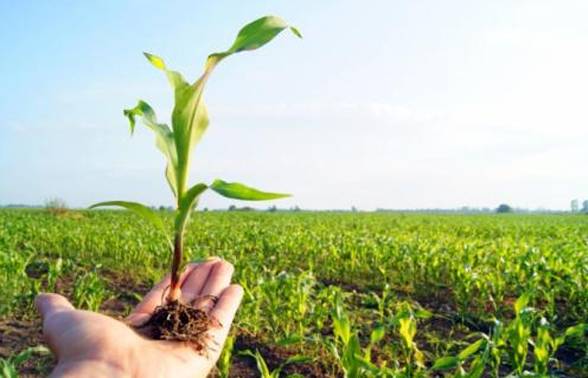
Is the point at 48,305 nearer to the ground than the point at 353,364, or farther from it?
farther from it

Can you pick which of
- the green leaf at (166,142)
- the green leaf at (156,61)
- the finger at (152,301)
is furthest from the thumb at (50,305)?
the green leaf at (156,61)

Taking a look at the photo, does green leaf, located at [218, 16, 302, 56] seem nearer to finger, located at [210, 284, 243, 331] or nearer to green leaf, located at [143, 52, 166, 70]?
green leaf, located at [143, 52, 166, 70]

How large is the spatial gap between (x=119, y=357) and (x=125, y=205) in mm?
767

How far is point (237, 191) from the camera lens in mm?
2348

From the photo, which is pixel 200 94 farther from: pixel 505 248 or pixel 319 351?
pixel 505 248

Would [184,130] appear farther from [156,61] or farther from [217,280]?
[217,280]

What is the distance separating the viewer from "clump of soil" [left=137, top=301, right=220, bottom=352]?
249 centimetres

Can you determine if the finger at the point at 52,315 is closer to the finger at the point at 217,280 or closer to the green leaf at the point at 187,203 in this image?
the green leaf at the point at 187,203

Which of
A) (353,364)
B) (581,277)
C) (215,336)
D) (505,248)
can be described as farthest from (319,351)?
(505,248)

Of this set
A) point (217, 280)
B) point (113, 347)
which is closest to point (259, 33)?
point (217, 280)

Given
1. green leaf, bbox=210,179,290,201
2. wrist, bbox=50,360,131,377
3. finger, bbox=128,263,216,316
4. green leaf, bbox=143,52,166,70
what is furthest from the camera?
finger, bbox=128,263,216,316

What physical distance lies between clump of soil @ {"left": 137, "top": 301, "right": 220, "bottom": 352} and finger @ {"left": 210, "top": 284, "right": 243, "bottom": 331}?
5 cm

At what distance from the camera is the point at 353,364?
2.92 metres

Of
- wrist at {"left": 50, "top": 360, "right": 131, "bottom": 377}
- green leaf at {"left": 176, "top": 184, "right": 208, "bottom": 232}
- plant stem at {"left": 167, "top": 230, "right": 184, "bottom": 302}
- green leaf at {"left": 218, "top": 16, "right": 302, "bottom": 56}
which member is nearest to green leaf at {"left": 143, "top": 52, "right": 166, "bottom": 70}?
green leaf at {"left": 218, "top": 16, "right": 302, "bottom": 56}
